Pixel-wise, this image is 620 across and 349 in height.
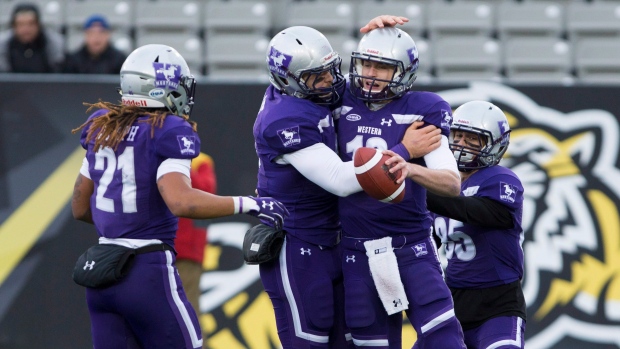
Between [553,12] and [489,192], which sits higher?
[553,12]

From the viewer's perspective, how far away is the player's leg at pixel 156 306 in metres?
4.39

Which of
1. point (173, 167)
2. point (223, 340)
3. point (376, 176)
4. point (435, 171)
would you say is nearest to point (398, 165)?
point (376, 176)

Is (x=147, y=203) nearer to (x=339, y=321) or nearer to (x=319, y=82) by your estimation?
(x=319, y=82)

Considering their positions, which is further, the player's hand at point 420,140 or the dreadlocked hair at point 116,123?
the player's hand at point 420,140

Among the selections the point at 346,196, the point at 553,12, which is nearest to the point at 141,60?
the point at 346,196

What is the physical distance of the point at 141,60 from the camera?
4652 millimetres

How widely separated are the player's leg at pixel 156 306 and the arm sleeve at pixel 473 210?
55.6 inches

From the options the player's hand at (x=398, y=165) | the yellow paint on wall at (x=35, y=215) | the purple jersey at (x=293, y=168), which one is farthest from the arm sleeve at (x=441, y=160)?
the yellow paint on wall at (x=35, y=215)

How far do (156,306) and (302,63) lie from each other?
1382 millimetres

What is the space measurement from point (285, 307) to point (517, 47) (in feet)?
17.2

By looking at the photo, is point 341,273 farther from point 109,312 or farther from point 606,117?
point 606,117

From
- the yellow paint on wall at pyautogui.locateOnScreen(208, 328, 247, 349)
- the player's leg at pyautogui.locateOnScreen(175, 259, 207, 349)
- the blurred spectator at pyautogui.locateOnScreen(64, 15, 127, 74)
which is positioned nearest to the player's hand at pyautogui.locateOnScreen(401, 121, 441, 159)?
the player's leg at pyautogui.locateOnScreen(175, 259, 207, 349)

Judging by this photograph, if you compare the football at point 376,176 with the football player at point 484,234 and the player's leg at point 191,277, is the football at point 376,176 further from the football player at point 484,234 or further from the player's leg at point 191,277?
the player's leg at point 191,277

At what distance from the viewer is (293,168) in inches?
191
